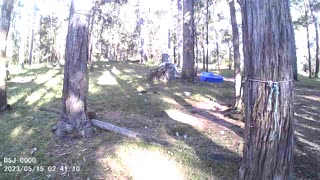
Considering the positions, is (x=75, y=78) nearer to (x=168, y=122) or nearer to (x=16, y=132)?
(x=16, y=132)

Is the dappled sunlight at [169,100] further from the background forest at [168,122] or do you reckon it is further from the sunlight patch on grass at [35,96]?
the sunlight patch on grass at [35,96]

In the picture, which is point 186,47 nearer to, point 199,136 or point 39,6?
point 199,136

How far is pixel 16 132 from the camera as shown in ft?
21.6

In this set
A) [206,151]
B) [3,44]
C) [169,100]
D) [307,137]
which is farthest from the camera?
[169,100]

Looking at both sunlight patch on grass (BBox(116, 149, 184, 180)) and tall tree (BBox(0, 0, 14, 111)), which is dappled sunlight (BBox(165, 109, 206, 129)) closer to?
sunlight patch on grass (BBox(116, 149, 184, 180))

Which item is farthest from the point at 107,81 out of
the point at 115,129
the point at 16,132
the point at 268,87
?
the point at 268,87

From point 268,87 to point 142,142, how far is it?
285cm

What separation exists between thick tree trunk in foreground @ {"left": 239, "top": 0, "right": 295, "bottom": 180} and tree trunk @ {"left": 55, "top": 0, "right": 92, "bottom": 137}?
12.0 feet

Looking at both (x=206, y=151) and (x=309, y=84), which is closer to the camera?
(x=206, y=151)

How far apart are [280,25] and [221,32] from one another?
30.1 m

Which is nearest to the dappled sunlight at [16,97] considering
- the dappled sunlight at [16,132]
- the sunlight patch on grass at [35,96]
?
the sunlight patch on grass at [35,96]

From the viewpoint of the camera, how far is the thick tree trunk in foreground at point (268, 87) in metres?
3.36

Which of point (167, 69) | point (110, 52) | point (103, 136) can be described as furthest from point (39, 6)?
point (103, 136)

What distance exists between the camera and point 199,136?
6.32m
